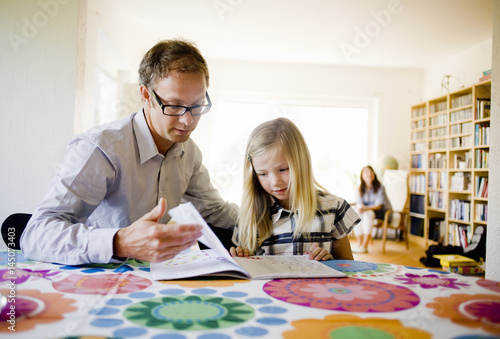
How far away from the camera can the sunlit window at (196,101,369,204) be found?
702cm

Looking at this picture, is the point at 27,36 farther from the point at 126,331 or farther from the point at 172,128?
the point at 126,331

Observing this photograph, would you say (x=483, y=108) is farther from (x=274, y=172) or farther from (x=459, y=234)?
(x=274, y=172)

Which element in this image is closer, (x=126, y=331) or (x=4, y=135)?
(x=126, y=331)

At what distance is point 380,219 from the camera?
578 cm

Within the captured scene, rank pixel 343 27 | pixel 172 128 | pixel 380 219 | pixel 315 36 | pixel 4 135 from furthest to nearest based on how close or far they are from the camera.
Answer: pixel 380 219 → pixel 315 36 → pixel 343 27 → pixel 4 135 → pixel 172 128

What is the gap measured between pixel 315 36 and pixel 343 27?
0.48 m

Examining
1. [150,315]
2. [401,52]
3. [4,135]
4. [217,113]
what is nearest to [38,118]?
[4,135]

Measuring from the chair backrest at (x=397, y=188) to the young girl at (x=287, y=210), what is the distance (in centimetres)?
489

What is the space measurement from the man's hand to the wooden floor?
413 centimetres

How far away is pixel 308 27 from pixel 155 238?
475cm

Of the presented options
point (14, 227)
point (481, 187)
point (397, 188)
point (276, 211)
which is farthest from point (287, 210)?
point (397, 188)

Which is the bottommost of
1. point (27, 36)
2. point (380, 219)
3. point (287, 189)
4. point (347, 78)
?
point (380, 219)

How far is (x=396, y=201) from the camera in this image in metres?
6.18

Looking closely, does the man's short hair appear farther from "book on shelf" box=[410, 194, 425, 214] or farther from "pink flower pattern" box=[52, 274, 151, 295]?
"book on shelf" box=[410, 194, 425, 214]
